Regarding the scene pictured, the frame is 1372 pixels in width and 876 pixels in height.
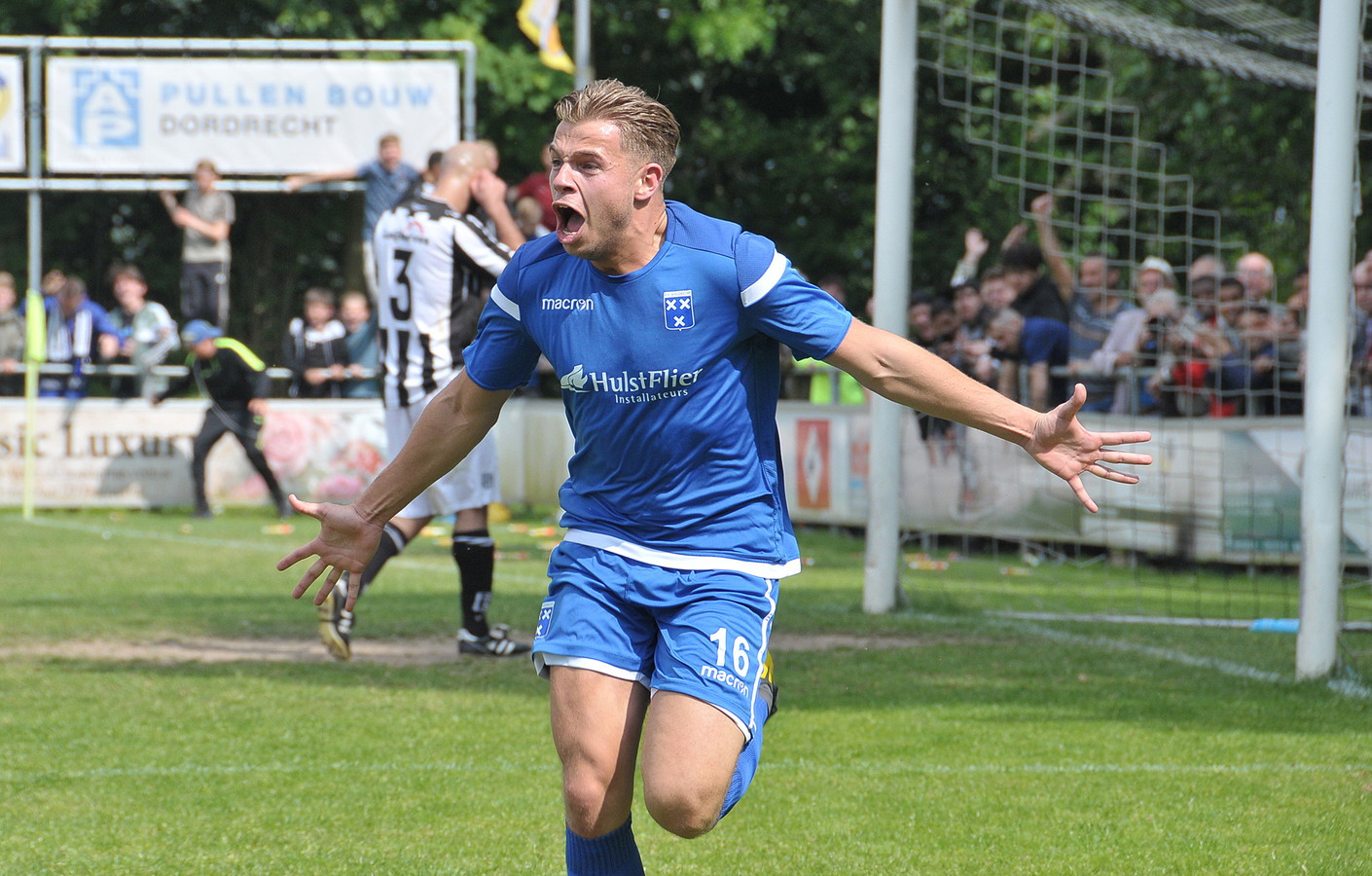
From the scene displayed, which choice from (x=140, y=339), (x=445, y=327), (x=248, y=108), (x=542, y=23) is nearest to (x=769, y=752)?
(x=445, y=327)

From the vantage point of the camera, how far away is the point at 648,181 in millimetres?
3830

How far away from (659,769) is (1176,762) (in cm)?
287

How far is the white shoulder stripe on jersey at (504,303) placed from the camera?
4.02 metres

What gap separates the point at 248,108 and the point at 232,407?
381 cm

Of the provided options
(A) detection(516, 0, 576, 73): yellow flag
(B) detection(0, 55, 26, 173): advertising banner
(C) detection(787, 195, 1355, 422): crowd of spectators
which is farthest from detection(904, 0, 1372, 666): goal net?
(B) detection(0, 55, 26, 173): advertising banner

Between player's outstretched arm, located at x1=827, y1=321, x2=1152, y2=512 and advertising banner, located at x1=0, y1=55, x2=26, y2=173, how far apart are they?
50.1ft

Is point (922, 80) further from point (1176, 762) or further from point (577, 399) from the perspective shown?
point (577, 399)

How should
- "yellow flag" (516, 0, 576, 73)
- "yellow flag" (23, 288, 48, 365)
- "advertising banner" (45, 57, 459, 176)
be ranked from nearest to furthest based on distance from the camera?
"yellow flag" (23, 288, 48, 365), "advertising banner" (45, 57, 459, 176), "yellow flag" (516, 0, 576, 73)

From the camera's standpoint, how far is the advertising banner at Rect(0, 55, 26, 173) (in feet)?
54.9

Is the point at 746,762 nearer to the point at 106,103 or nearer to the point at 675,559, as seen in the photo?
the point at 675,559

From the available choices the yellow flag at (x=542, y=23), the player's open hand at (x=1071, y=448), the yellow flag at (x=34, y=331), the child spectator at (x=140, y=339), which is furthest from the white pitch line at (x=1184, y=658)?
the yellow flag at (x=542, y=23)

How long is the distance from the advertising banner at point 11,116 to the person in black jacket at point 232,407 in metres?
3.55

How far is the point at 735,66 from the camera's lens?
27.0 meters

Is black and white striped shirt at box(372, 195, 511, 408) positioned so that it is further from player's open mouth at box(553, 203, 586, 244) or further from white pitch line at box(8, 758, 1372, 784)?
player's open mouth at box(553, 203, 586, 244)
